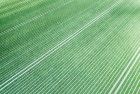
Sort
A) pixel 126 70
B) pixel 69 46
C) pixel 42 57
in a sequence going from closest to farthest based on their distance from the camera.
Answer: pixel 126 70, pixel 42 57, pixel 69 46

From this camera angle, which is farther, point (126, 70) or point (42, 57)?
point (42, 57)

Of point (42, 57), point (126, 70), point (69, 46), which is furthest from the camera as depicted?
point (69, 46)

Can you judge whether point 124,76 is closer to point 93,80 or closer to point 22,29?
point 93,80

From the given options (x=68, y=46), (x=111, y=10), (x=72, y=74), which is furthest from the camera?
(x=111, y=10)

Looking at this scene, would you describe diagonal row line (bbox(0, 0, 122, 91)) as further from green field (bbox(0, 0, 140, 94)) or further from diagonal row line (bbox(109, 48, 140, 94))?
diagonal row line (bbox(109, 48, 140, 94))

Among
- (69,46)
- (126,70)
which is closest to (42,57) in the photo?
(69,46)

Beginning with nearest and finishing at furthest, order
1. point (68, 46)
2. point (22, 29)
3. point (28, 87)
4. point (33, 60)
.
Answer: point (28, 87)
point (33, 60)
point (68, 46)
point (22, 29)

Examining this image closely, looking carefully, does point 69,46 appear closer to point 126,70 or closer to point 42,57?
point 42,57

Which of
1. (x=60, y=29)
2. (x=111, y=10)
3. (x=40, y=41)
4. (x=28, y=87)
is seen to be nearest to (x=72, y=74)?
(x=28, y=87)

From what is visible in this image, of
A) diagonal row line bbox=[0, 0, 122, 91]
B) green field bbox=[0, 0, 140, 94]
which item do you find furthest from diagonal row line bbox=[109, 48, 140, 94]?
diagonal row line bbox=[0, 0, 122, 91]
